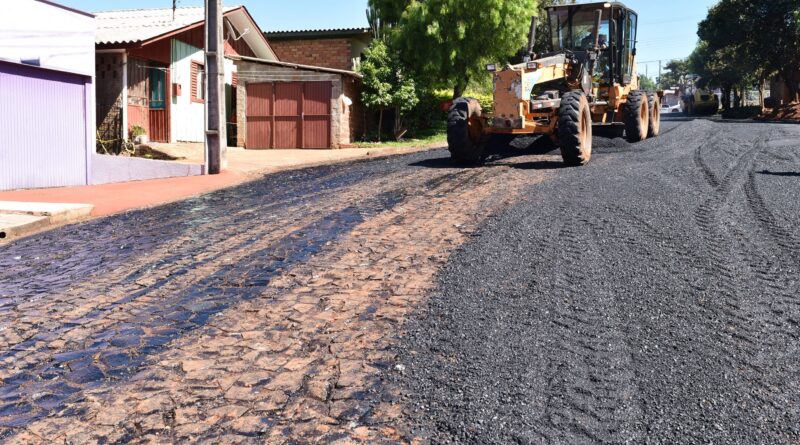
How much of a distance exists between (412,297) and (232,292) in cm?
153

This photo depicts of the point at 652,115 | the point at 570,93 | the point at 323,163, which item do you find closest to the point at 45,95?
the point at 323,163

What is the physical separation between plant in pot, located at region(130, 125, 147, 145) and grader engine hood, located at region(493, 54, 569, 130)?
11.0 m

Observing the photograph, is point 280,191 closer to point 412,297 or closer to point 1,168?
point 1,168

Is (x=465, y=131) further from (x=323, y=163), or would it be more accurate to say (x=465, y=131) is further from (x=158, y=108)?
(x=158, y=108)

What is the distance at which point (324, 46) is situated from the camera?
31.2m

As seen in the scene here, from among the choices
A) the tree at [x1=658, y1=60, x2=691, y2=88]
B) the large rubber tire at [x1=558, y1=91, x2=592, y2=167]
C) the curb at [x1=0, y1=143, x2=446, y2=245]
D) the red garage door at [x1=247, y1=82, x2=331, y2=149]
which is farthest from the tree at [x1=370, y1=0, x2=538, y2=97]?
the tree at [x1=658, y1=60, x2=691, y2=88]

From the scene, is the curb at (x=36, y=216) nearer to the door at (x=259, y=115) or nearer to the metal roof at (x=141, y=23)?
the metal roof at (x=141, y=23)

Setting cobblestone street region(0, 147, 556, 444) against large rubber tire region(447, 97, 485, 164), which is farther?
large rubber tire region(447, 97, 485, 164)

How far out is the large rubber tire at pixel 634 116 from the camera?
17109mm

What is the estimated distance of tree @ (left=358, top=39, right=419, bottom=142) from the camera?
2597 cm

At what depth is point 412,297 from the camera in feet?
19.5

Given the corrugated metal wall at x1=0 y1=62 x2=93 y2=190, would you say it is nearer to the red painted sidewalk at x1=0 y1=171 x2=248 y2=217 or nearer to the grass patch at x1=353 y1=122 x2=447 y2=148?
the red painted sidewalk at x1=0 y1=171 x2=248 y2=217

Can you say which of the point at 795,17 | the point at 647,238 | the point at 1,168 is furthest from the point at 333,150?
the point at 795,17

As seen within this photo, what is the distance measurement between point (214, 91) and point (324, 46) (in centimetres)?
1513
